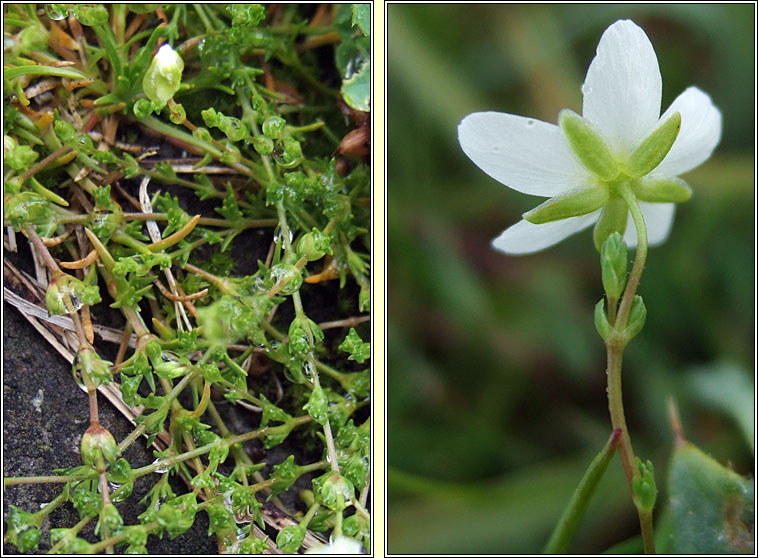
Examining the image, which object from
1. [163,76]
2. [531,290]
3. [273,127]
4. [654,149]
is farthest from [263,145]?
[531,290]

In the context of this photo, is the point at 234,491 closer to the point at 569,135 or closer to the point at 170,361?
the point at 170,361

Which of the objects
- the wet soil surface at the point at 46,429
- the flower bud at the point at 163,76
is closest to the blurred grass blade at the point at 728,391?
the wet soil surface at the point at 46,429

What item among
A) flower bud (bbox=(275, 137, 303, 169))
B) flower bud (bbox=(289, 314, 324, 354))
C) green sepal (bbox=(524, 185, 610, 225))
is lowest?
flower bud (bbox=(289, 314, 324, 354))

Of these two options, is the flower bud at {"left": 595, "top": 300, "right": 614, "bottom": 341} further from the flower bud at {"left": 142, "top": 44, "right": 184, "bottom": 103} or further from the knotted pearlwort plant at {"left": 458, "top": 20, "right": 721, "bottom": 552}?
the flower bud at {"left": 142, "top": 44, "right": 184, "bottom": 103}

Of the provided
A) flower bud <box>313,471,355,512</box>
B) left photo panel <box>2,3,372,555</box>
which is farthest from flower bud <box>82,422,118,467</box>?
flower bud <box>313,471,355,512</box>

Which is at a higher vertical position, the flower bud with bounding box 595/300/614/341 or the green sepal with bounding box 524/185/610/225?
the green sepal with bounding box 524/185/610/225

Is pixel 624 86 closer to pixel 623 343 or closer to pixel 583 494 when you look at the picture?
pixel 623 343

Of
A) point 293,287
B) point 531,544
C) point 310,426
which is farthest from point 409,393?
point 293,287

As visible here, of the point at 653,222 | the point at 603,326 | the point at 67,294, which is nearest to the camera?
the point at 603,326
